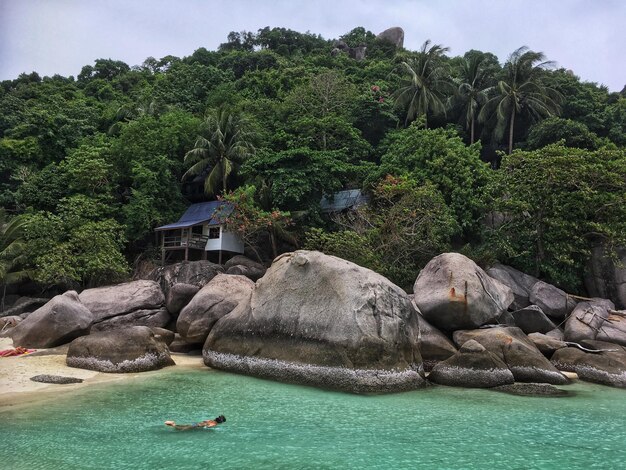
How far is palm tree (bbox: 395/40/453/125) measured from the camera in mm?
32500

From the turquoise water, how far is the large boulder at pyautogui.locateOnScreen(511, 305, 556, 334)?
5253 millimetres

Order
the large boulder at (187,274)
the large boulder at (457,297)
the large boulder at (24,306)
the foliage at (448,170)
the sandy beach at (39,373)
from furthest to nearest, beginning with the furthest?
1. the large boulder at (187,274)
2. the large boulder at (24,306)
3. the foliage at (448,170)
4. the large boulder at (457,297)
5. the sandy beach at (39,373)

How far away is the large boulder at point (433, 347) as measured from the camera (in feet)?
42.4

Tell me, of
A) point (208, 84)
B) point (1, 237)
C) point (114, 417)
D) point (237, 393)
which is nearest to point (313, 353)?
point (237, 393)

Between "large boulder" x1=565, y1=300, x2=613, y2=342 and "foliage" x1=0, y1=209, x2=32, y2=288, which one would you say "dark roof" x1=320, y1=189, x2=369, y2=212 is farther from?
"foliage" x1=0, y1=209, x2=32, y2=288

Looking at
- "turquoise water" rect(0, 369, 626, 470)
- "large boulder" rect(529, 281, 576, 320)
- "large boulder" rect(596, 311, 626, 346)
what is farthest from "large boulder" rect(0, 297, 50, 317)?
"large boulder" rect(596, 311, 626, 346)

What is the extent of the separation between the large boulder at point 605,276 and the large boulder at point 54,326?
18.8 metres

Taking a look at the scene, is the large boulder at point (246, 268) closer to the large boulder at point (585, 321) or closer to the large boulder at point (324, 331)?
the large boulder at point (324, 331)

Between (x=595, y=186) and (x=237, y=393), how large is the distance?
53.8 feet

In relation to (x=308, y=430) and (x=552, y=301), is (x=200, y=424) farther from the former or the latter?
(x=552, y=301)

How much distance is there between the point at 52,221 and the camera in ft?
75.8

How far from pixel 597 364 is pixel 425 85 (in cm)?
2537

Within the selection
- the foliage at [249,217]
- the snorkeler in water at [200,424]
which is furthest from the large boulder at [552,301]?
the snorkeler in water at [200,424]

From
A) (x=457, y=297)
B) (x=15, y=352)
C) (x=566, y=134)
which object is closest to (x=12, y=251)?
(x=15, y=352)
